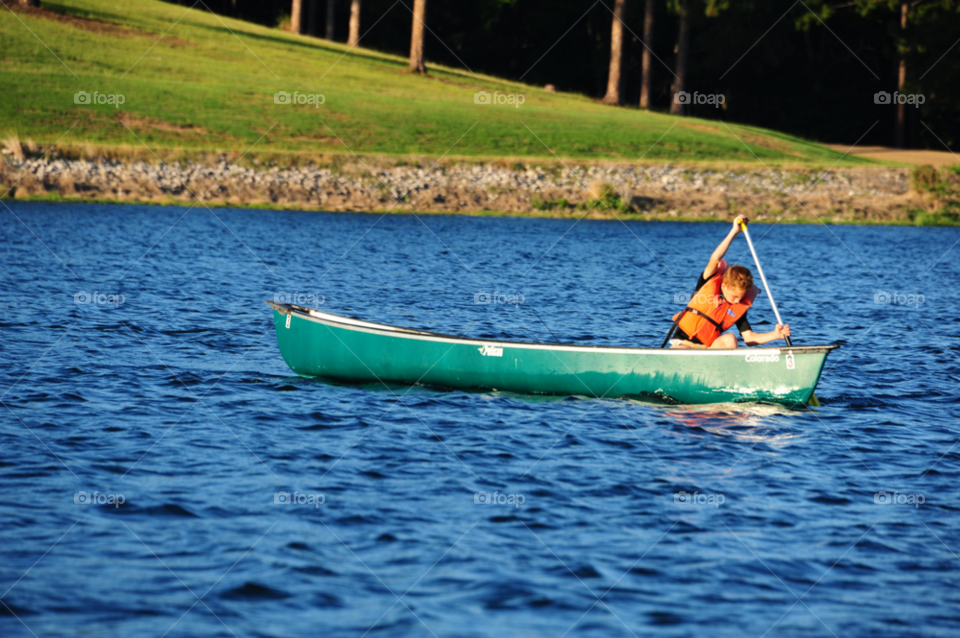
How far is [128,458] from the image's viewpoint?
30.8 ft

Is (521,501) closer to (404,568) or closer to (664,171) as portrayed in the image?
(404,568)

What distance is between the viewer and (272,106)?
4569 cm

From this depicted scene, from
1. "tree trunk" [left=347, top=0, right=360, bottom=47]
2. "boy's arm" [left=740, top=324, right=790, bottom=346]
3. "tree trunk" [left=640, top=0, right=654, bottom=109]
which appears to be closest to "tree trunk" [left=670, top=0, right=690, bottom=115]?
"tree trunk" [left=640, top=0, right=654, bottom=109]

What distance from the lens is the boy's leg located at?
1194cm

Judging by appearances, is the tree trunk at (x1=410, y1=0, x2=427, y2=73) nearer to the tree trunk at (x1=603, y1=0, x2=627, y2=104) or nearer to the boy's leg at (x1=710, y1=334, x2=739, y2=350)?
the tree trunk at (x1=603, y1=0, x2=627, y2=104)

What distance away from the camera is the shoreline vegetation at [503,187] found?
36.2m

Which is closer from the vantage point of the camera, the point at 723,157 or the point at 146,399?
the point at 146,399

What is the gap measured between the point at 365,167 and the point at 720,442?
30475mm

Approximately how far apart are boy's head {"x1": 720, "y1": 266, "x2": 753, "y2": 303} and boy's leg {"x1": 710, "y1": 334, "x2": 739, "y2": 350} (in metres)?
0.47

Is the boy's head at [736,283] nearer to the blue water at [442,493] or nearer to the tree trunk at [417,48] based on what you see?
the blue water at [442,493]

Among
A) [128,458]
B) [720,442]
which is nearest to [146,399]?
[128,458]

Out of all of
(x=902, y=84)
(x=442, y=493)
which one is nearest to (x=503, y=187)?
(x=902, y=84)

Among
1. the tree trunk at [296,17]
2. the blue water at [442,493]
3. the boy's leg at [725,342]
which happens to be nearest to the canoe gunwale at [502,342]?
the boy's leg at [725,342]

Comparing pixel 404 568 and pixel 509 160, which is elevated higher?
pixel 509 160
